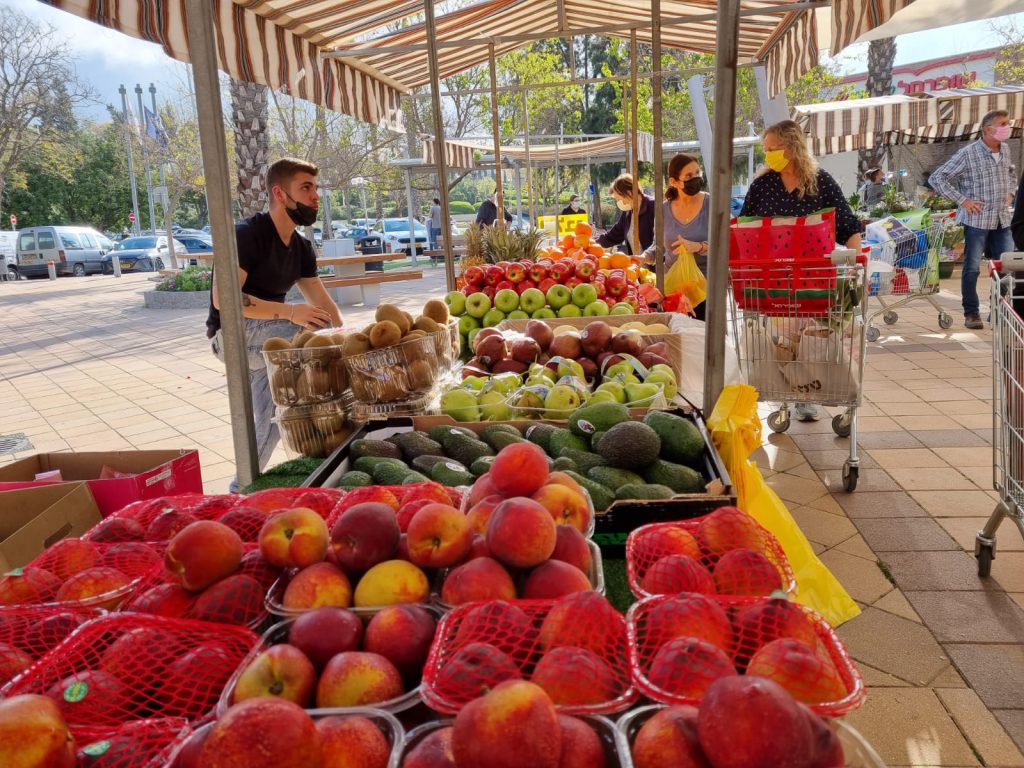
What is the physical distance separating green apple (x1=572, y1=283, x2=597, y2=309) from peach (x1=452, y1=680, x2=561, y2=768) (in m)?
4.11

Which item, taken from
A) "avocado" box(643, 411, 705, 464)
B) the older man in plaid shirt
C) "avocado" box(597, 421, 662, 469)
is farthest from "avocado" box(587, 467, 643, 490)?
the older man in plaid shirt

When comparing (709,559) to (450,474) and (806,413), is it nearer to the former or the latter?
(450,474)

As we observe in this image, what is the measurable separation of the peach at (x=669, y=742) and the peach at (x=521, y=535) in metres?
0.44

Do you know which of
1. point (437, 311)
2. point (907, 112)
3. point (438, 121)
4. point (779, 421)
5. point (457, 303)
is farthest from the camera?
point (907, 112)

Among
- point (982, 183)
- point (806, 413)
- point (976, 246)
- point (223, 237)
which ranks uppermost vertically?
point (982, 183)

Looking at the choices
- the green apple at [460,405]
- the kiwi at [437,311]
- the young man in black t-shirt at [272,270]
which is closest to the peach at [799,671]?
the green apple at [460,405]

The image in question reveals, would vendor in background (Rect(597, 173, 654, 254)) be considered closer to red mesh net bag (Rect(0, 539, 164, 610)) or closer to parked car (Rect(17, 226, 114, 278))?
red mesh net bag (Rect(0, 539, 164, 610))

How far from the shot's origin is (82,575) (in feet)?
5.08

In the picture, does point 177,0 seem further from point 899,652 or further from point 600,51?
point 600,51

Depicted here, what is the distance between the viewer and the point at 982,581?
3.20 metres

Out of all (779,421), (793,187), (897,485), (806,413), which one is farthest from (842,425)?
(793,187)

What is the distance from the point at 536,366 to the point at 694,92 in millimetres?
7534

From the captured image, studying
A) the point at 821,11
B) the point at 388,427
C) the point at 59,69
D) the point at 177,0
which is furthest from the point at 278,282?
the point at 59,69

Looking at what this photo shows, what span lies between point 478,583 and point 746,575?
1.79 feet
